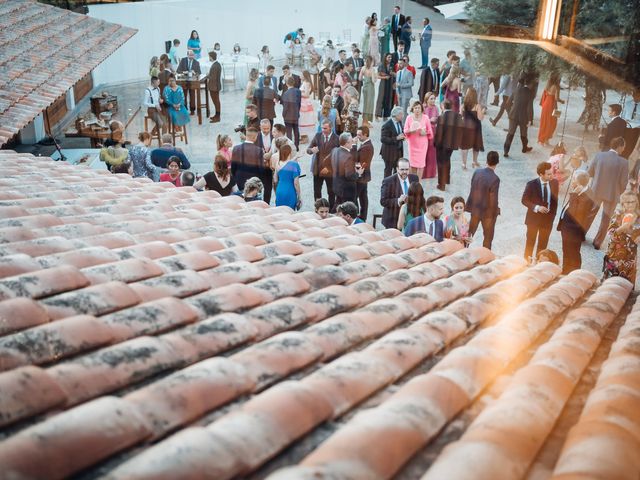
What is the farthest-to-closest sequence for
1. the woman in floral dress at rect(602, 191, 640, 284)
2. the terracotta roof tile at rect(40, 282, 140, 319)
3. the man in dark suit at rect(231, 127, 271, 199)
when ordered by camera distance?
the man in dark suit at rect(231, 127, 271, 199)
the woman in floral dress at rect(602, 191, 640, 284)
the terracotta roof tile at rect(40, 282, 140, 319)

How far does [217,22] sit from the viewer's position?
952 inches

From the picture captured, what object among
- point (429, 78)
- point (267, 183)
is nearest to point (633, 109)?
point (429, 78)

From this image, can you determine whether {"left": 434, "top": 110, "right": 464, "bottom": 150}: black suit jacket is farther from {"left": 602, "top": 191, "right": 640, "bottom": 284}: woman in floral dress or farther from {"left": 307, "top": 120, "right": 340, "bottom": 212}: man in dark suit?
{"left": 602, "top": 191, "right": 640, "bottom": 284}: woman in floral dress

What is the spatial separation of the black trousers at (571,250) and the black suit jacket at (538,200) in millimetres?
381

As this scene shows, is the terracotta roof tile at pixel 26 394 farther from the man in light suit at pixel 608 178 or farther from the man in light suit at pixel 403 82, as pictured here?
the man in light suit at pixel 403 82

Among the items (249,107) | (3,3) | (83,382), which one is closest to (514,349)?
(83,382)

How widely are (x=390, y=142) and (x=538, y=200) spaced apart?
297cm

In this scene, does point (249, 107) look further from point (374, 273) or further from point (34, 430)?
point (34, 430)

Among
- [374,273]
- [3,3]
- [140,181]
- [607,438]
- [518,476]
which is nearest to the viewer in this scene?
[518,476]

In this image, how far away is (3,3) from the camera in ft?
39.2

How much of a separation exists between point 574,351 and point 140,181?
4.94m

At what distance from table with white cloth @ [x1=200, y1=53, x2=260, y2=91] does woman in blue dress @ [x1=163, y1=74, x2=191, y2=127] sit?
6286 mm

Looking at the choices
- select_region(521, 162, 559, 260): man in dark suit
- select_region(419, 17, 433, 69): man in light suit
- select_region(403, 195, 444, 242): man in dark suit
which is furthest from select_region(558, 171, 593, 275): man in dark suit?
select_region(419, 17, 433, 69): man in light suit

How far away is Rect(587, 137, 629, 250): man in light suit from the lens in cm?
890
